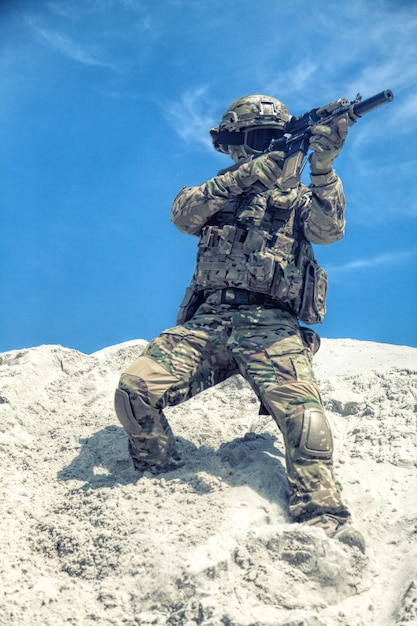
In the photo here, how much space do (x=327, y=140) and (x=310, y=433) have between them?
2143mm

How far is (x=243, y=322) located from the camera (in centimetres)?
542

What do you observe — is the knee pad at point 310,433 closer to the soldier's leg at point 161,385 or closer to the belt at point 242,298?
the soldier's leg at point 161,385

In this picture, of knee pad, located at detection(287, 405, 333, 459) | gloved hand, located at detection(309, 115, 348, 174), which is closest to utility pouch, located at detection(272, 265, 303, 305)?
gloved hand, located at detection(309, 115, 348, 174)

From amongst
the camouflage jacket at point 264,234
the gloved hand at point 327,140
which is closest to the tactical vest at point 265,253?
the camouflage jacket at point 264,234

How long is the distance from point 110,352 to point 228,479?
10.9 feet

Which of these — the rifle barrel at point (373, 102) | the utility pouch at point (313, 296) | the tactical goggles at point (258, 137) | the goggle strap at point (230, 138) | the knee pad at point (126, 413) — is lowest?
the knee pad at point (126, 413)

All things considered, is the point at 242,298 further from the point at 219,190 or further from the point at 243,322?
the point at 219,190

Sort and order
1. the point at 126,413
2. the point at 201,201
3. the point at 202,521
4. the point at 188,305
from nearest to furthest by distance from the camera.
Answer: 1. the point at 202,521
2. the point at 126,413
3. the point at 201,201
4. the point at 188,305

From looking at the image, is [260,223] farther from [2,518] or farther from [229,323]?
[2,518]

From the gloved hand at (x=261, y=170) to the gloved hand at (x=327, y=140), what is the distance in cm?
31

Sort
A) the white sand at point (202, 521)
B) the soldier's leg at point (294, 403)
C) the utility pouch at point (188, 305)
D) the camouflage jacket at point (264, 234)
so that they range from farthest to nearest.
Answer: the utility pouch at point (188, 305) < the camouflage jacket at point (264, 234) < the soldier's leg at point (294, 403) < the white sand at point (202, 521)

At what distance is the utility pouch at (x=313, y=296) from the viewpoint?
221 inches

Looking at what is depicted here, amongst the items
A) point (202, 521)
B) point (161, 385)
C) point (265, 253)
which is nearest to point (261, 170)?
point (265, 253)

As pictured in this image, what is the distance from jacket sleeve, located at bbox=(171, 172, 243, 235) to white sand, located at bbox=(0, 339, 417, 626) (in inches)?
72.3
